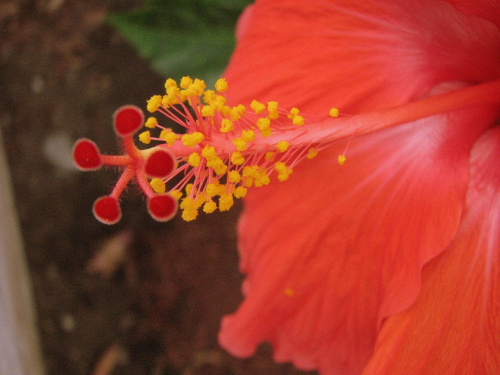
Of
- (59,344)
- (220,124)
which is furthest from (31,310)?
(220,124)

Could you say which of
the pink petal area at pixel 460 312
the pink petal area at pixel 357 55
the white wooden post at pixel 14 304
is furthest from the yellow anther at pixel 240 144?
the white wooden post at pixel 14 304

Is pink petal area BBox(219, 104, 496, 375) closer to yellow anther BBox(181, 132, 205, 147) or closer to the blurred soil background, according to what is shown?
yellow anther BBox(181, 132, 205, 147)

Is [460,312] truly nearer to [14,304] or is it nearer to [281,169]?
[281,169]

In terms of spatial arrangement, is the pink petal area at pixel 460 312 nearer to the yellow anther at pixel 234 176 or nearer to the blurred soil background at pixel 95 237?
the yellow anther at pixel 234 176

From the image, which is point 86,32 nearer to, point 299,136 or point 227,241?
point 227,241

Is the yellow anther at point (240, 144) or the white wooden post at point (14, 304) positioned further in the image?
the white wooden post at point (14, 304)

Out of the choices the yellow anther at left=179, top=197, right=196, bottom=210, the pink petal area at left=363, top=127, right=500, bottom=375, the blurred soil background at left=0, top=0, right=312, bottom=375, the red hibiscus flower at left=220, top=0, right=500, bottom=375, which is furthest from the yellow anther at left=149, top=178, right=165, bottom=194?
the blurred soil background at left=0, top=0, right=312, bottom=375
